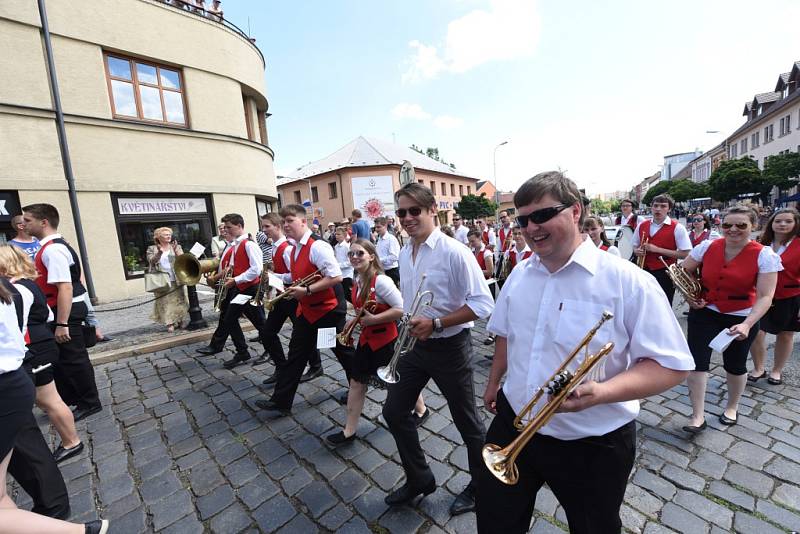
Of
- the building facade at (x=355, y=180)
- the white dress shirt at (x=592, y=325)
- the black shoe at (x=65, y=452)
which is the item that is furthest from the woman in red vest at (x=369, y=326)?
the building facade at (x=355, y=180)

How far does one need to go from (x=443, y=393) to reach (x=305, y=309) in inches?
76.9

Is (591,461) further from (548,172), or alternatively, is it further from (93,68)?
(93,68)

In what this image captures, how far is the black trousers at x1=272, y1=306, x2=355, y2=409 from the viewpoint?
12.5ft

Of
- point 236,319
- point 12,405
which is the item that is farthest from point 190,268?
point 12,405

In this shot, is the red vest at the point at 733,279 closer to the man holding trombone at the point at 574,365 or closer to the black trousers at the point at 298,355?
the man holding trombone at the point at 574,365

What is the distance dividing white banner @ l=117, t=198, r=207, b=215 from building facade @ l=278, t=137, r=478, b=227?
21.3m

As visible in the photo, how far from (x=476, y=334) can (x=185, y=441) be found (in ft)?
14.6

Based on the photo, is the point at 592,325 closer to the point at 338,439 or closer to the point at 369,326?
the point at 369,326

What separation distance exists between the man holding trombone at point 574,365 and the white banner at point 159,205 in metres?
12.8

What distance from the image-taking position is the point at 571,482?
62.9 inches

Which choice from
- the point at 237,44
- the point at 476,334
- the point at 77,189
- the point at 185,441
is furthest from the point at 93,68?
the point at 476,334

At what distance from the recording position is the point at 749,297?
328 centimetres

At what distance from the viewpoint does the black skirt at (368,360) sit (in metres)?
3.19

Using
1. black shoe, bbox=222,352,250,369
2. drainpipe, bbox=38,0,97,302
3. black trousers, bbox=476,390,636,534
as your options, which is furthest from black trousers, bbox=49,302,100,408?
drainpipe, bbox=38,0,97,302
